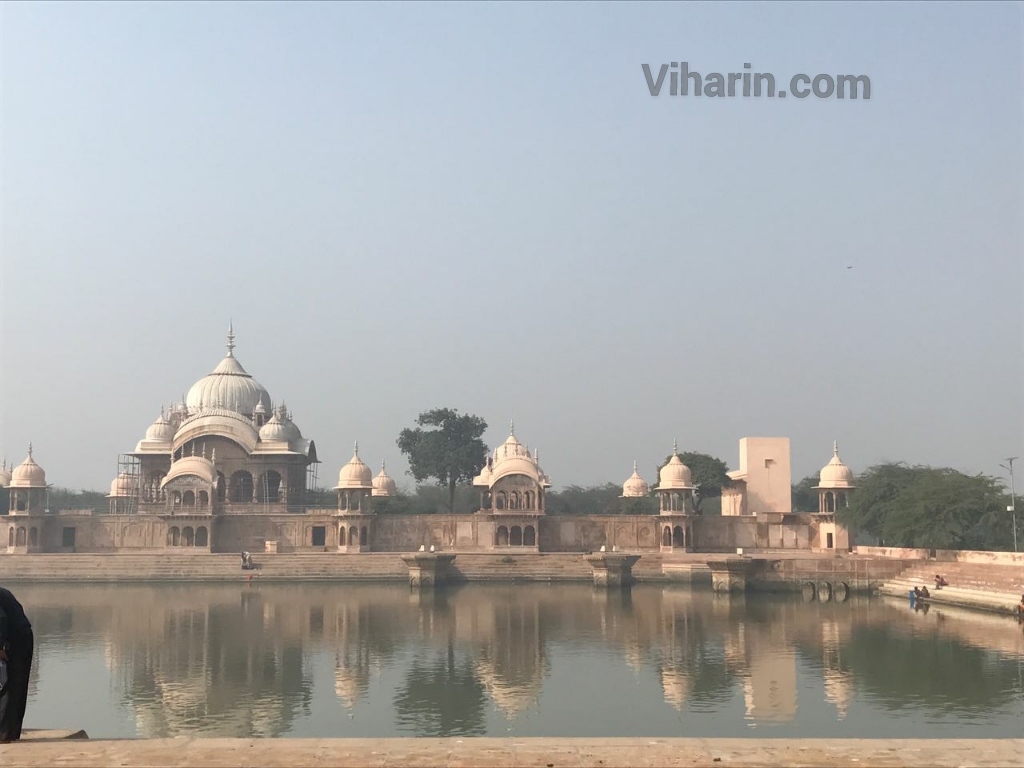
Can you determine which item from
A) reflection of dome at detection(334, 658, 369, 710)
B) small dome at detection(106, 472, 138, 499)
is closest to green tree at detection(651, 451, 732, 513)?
small dome at detection(106, 472, 138, 499)

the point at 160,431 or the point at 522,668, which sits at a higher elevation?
the point at 160,431

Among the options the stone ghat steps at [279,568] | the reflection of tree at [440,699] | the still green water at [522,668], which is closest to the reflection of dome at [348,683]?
the still green water at [522,668]

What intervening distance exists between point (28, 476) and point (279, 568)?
41.0ft

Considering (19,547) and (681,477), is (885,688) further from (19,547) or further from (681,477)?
(19,547)

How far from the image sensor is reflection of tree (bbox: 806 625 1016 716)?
15.2 meters

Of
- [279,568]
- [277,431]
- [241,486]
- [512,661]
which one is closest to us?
[512,661]

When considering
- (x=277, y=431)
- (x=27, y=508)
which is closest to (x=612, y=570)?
(x=277, y=431)

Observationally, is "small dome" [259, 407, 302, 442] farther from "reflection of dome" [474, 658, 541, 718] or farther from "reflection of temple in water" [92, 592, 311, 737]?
"reflection of dome" [474, 658, 541, 718]

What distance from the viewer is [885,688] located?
16.2m

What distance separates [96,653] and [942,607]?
19792 millimetres

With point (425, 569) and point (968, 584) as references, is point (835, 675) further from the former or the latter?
point (425, 569)

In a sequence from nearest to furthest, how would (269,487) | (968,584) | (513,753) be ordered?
1. (513,753)
2. (968,584)
3. (269,487)

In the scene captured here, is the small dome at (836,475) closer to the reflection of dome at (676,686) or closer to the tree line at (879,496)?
the tree line at (879,496)

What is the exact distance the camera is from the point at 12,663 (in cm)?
838
